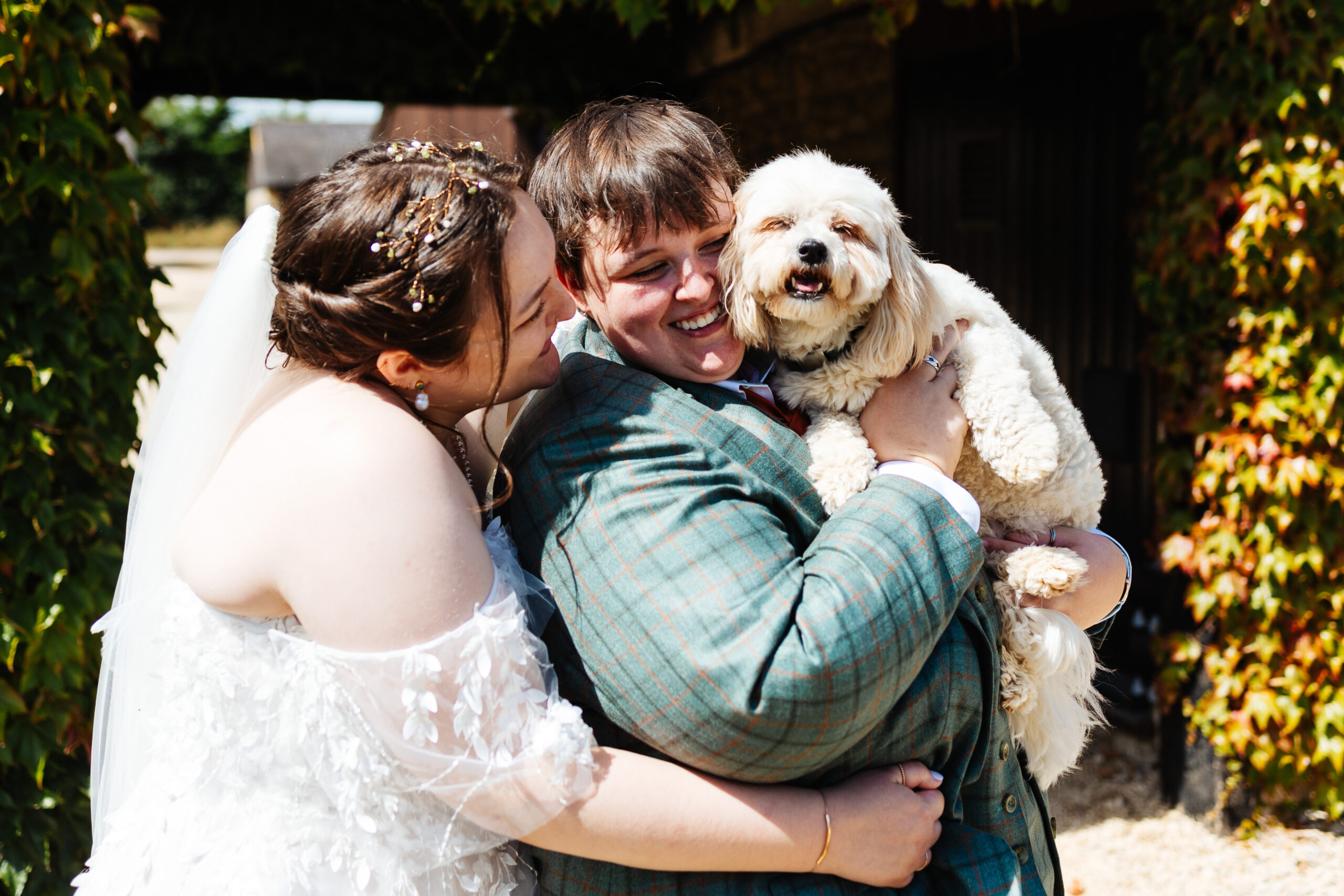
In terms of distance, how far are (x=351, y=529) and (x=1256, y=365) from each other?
3589 mm

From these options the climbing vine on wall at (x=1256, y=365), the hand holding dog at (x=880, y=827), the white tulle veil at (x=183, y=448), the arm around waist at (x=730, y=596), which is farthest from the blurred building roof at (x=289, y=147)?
the hand holding dog at (x=880, y=827)

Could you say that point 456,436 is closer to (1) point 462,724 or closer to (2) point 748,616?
(1) point 462,724

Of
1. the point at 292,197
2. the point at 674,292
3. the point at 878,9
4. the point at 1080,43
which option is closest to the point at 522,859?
the point at 674,292

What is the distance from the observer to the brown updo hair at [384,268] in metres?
1.39

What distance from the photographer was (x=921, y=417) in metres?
1.96

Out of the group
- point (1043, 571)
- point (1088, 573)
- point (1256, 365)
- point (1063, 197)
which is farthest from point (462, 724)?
point (1063, 197)

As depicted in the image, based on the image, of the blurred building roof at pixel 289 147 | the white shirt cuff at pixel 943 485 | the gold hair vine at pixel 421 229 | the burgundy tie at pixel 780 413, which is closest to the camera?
the gold hair vine at pixel 421 229

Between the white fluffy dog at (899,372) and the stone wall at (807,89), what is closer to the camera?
the white fluffy dog at (899,372)

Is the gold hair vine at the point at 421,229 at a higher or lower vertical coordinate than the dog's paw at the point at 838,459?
higher

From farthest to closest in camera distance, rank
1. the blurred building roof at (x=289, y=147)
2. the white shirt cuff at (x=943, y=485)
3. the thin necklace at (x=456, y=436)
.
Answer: the blurred building roof at (x=289, y=147)
the white shirt cuff at (x=943, y=485)
the thin necklace at (x=456, y=436)

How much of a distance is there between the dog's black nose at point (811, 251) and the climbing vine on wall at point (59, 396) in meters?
2.09

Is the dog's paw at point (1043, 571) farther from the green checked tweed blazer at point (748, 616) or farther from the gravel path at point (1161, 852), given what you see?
the gravel path at point (1161, 852)

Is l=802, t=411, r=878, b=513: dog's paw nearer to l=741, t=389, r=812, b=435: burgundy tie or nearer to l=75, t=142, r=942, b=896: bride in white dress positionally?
l=741, t=389, r=812, b=435: burgundy tie

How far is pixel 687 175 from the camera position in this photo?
1.77 meters
